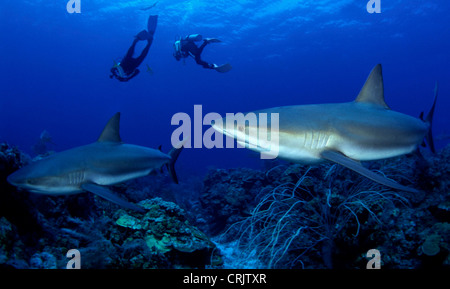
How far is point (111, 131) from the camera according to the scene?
15.3 ft

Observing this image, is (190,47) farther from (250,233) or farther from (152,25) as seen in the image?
(250,233)

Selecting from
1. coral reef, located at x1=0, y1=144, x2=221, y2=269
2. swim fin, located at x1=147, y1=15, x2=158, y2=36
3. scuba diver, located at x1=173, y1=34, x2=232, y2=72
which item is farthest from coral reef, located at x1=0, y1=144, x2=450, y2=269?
swim fin, located at x1=147, y1=15, x2=158, y2=36

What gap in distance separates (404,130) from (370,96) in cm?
84

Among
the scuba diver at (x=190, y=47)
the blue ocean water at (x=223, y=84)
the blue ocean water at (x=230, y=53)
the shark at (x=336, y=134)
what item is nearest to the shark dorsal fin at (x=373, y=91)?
the shark at (x=336, y=134)

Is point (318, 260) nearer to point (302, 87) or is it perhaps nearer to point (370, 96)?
point (370, 96)

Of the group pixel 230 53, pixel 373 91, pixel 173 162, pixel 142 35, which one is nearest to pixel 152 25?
pixel 142 35

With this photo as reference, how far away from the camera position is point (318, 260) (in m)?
4.27

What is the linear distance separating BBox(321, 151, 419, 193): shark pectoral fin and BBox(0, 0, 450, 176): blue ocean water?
128 cm

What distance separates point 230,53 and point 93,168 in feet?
195

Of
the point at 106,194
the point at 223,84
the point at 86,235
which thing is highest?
the point at 223,84

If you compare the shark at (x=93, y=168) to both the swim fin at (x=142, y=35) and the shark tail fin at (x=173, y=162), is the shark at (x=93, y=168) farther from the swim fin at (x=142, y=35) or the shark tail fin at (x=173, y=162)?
the swim fin at (x=142, y=35)

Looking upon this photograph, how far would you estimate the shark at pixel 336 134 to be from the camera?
285cm
